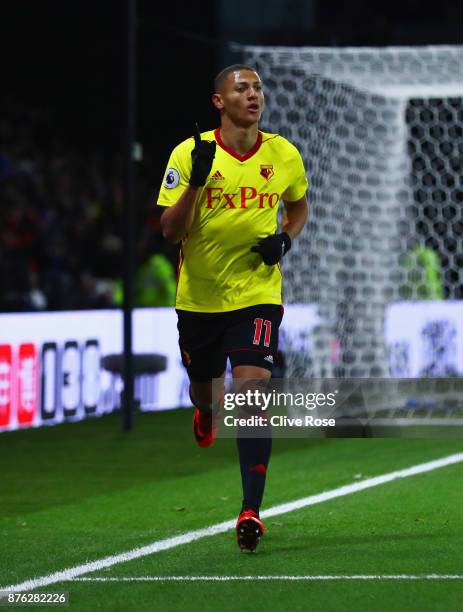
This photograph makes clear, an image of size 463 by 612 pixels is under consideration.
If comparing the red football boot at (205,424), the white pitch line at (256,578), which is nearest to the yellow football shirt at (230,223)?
the red football boot at (205,424)

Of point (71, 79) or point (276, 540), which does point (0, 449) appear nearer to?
point (276, 540)

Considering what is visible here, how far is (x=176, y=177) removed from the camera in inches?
264

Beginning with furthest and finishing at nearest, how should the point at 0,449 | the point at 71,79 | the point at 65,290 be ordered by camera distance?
the point at 71,79 < the point at 65,290 < the point at 0,449

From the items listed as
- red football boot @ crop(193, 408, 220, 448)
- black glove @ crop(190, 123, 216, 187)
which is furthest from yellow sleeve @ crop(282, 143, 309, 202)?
red football boot @ crop(193, 408, 220, 448)

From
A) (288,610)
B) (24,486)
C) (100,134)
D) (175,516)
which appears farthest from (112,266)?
(288,610)

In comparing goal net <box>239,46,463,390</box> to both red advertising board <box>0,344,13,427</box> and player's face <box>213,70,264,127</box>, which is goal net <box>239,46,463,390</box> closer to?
red advertising board <box>0,344,13,427</box>

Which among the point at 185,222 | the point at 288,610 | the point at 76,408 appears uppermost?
the point at 185,222

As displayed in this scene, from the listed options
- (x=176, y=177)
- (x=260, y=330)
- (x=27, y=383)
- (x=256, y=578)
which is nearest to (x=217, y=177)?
(x=176, y=177)

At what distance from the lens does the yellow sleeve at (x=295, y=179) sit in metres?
6.96

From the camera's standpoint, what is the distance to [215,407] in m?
7.57

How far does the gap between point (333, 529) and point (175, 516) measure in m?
0.98

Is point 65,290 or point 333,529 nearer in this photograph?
point 333,529

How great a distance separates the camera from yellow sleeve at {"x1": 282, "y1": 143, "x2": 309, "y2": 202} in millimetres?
6957

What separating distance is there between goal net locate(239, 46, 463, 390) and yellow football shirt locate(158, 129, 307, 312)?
670 centimetres
